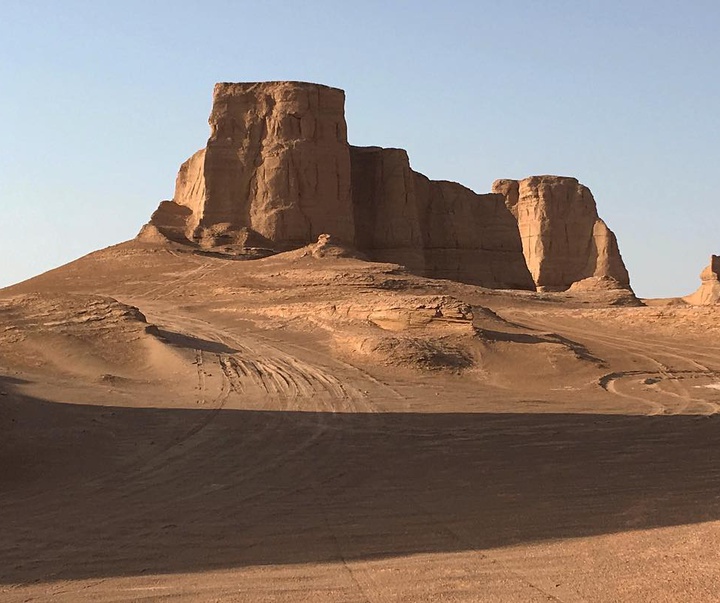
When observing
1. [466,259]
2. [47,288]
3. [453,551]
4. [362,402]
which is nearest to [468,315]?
[362,402]

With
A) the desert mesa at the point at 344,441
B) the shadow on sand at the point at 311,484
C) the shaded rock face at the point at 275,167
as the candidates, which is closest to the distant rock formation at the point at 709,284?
the desert mesa at the point at 344,441

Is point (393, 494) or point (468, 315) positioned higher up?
point (468, 315)

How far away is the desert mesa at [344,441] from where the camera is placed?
6.53 meters

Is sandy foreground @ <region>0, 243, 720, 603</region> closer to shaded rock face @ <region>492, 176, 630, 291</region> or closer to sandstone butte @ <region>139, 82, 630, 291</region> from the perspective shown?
sandstone butte @ <region>139, 82, 630, 291</region>

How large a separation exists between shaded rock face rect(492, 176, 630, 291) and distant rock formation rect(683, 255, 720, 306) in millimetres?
10521

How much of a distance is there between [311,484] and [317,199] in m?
37.9

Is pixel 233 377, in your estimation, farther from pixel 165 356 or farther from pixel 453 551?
pixel 453 551

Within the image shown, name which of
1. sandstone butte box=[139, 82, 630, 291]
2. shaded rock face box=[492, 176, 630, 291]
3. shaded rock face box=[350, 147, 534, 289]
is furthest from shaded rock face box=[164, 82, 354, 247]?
shaded rock face box=[492, 176, 630, 291]

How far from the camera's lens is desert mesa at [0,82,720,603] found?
6531mm

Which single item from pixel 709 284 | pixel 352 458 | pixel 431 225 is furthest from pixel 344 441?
pixel 709 284

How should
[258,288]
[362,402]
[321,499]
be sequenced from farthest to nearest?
1. [258,288]
2. [362,402]
3. [321,499]

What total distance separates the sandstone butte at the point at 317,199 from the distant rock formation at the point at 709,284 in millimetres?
9832

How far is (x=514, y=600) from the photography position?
5672 mm

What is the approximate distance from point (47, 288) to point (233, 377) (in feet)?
76.7
